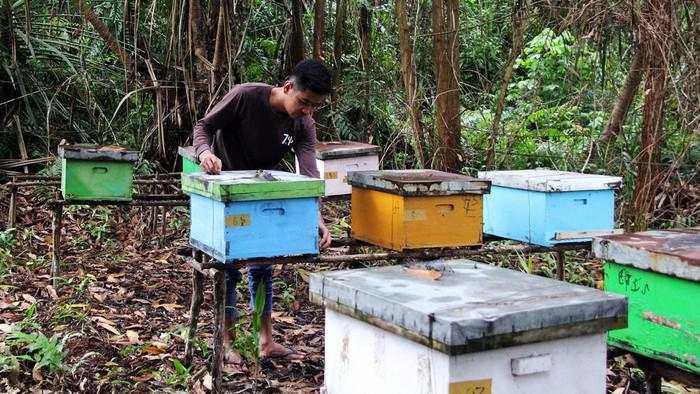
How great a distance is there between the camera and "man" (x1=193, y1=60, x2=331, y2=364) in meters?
4.37

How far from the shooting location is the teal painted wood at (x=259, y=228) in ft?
12.6

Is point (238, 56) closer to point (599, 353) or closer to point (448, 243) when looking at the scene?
point (448, 243)

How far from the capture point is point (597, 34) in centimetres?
670

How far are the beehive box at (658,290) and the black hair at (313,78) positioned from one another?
1760mm

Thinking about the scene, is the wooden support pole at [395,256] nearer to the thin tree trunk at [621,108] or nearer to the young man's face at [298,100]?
the young man's face at [298,100]

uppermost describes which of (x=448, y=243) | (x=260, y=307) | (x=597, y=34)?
(x=597, y=34)

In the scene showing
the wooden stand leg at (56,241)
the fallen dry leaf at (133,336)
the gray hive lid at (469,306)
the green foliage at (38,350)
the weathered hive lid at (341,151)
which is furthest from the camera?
the weathered hive lid at (341,151)

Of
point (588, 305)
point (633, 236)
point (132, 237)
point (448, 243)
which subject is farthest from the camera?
point (132, 237)

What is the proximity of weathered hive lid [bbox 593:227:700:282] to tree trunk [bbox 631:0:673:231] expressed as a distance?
274cm

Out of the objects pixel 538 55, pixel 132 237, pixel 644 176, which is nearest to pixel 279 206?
pixel 644 176

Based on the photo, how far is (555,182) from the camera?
455 cm

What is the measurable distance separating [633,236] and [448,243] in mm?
1273

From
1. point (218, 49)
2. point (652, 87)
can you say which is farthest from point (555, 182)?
point (218, 49)

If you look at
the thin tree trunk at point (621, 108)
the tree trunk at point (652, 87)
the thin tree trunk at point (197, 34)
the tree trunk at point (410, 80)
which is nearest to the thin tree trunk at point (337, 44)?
the thin tree trunk at point (197, 34)
